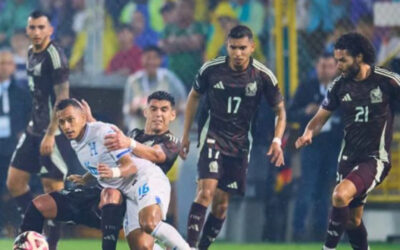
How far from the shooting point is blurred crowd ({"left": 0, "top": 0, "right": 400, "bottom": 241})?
16375 millimetres

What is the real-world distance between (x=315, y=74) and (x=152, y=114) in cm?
499

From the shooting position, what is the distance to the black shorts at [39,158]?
1406cm

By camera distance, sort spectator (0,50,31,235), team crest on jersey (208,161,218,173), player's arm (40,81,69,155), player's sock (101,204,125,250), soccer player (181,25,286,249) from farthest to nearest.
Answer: spectator (0,50,31,235) → player's arm (40,81,69,155) → soccer player (181,25,286,249) → team crest on jersey (208,161,218,173) → player's sock (101,204,125,250)

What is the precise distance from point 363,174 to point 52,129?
10.6 ft

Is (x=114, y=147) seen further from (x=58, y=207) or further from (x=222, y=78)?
(x=222, y=78)

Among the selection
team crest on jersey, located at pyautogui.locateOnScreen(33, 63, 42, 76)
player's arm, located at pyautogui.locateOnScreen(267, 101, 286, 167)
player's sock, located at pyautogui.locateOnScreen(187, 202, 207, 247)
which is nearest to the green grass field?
team crest on jersey, located at pyautogui.locateOnScreen(33, 63, 42, 76)

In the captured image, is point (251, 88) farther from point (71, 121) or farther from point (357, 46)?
point (71, 121)

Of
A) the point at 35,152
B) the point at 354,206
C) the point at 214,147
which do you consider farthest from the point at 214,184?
the point at 35,152

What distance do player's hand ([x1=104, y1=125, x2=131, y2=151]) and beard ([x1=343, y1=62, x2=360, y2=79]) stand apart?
6.84 feet

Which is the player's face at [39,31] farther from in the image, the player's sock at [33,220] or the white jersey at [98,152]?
the player's sock at [33,220]

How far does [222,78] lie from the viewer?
13.0 m

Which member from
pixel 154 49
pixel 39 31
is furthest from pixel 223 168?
pixel 154 49

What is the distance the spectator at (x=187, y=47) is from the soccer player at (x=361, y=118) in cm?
443

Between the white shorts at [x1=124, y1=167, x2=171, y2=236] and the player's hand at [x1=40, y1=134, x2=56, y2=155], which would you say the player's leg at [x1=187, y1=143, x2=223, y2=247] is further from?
the player's hand at [x1=40, y1=134, x2=56, y2=155]
